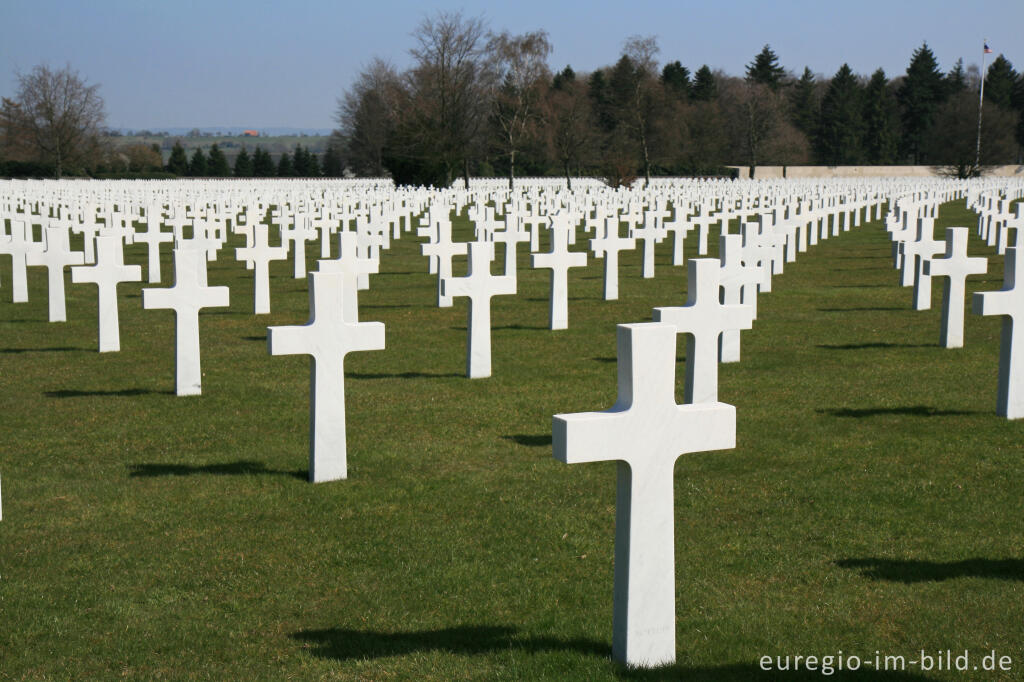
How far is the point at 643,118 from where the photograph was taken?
6362 centimetres

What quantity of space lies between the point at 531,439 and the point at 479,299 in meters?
2.46

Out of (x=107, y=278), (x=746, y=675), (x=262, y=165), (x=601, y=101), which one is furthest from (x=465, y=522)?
(x=262, y=165)

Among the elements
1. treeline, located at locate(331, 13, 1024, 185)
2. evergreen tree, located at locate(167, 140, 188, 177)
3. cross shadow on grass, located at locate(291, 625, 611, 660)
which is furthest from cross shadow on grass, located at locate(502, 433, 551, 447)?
evergreen tree, located at locate(167, 140, 188, 177)

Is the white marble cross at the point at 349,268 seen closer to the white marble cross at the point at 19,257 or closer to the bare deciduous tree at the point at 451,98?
the white marble cross at the point at 19,257

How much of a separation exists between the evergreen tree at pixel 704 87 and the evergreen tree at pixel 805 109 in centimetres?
659

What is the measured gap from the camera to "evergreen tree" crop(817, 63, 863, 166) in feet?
284

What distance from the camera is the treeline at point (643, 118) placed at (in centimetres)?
5231

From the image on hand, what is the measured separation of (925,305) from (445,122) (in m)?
40.0

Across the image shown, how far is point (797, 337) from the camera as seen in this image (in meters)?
11.6

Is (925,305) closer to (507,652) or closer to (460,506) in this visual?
(460,506)

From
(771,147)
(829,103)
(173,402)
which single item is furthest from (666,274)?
(829,103)

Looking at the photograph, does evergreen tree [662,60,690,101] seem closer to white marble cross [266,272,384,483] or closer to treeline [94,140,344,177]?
treeline [94,140,344,177]

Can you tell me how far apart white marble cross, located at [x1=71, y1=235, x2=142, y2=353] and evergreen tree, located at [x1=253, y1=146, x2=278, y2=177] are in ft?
236

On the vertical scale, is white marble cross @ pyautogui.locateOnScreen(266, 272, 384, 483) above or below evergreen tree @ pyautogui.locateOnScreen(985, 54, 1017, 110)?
below
